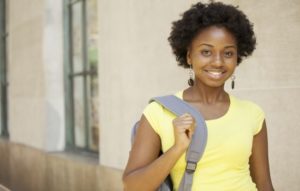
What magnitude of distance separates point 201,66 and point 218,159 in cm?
37

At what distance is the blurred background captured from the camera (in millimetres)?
3490

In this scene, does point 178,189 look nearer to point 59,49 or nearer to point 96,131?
point 96,131

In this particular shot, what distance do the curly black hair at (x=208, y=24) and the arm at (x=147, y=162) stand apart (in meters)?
0.38

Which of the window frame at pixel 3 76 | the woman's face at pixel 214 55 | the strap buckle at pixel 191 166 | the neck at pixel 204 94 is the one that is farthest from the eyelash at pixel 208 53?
the window frame at pixel 3 76

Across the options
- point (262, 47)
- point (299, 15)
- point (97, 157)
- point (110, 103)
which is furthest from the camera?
point (97, 157)

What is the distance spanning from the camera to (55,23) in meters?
7.64

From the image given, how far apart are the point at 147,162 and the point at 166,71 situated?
8.94ft

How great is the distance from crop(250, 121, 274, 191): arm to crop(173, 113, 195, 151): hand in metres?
0.35

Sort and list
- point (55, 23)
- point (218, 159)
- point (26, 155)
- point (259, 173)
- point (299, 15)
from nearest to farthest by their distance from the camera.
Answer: point (218, 159) → point (259, 173) → point (299, 15) → point (55, 23) → point (26, 155)

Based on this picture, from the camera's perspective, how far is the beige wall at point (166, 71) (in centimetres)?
343

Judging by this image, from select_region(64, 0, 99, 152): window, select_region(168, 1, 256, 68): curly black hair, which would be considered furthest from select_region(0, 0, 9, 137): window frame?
select_region(168, 1, 256, 68): curly black hair

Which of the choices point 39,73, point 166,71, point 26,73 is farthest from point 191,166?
point 26,73

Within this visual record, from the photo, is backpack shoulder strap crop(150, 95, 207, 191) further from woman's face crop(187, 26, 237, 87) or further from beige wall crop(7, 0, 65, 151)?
beige wall crop(7, 0, 65, 151)

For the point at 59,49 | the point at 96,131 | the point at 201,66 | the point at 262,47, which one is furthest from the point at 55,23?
the point at 201,66
